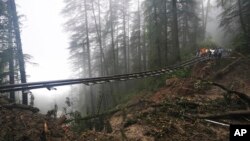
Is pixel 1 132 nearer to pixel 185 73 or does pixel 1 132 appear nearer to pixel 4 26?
pixel 185 73

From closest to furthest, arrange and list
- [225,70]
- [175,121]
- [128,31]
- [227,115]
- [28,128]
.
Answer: [28,128], [175,121], [227,115], [225,70], [128,31]

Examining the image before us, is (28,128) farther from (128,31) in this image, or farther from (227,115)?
(128,31)

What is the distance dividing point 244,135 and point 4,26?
19.3m

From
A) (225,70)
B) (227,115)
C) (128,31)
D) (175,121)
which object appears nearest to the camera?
(175,121)

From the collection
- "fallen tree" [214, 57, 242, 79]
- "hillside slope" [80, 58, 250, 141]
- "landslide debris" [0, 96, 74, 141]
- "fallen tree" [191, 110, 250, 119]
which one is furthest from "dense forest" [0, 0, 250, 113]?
"fallen tree" [191, 110, 250, 119]

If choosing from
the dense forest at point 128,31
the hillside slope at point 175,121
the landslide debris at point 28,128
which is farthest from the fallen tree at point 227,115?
the dense forest at point 128,31

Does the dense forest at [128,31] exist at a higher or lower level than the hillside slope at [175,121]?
higher

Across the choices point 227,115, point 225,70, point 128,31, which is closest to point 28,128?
point 227,115

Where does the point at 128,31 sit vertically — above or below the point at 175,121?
above

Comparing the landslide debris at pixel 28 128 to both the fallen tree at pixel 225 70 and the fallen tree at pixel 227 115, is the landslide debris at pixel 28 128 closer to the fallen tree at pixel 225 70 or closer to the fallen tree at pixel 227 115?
the fallen tree at pixel 227 115

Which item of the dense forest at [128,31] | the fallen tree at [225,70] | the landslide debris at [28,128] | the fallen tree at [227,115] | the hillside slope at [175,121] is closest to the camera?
the landslide debris at [28,128]

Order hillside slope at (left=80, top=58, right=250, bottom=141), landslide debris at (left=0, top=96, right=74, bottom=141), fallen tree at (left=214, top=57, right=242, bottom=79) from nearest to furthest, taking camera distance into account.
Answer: landslide debris at (left=0, top=96, right=74, bottom=141)
hillside slope at (left=80, top=58, right=250, bottom=141)
fallen tree at (left=214, top=57, right=242, bottom=79)

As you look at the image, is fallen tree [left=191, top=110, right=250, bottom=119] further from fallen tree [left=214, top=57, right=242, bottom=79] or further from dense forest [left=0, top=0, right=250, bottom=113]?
dense forest [left=0, top=0, right=250, bottom=113]

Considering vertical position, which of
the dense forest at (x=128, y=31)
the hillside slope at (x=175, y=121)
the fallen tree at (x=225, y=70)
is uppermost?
the dense forest at (x=128, y=31)
